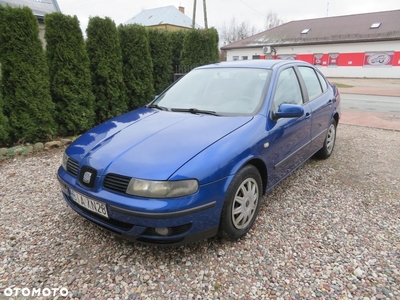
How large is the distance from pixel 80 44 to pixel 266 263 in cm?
521

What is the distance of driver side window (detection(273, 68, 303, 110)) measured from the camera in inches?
122

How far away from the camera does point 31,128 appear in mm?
5086

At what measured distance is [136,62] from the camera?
21.2 ft

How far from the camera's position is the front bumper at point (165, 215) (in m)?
2.00

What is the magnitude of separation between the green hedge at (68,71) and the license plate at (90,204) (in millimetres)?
3636

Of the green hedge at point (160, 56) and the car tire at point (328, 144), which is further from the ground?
the green hedge at point (160, 56)

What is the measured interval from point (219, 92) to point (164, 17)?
46616mm

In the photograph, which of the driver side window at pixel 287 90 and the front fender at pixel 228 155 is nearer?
the front fender at pixel 228 155

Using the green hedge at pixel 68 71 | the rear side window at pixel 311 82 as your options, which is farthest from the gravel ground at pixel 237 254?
the green hedge at pixel 68 71

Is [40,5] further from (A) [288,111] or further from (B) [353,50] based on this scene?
(B) [353,50]

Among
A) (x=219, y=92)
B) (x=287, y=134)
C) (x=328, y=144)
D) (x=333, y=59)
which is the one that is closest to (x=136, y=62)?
(x=219, y=92)

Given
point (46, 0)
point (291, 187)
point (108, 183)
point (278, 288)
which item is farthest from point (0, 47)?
point (46, 0)

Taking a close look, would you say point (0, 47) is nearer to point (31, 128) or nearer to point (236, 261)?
point (31, 128)

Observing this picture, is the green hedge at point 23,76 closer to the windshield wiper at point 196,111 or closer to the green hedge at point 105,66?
the green hedge at point 105,66
